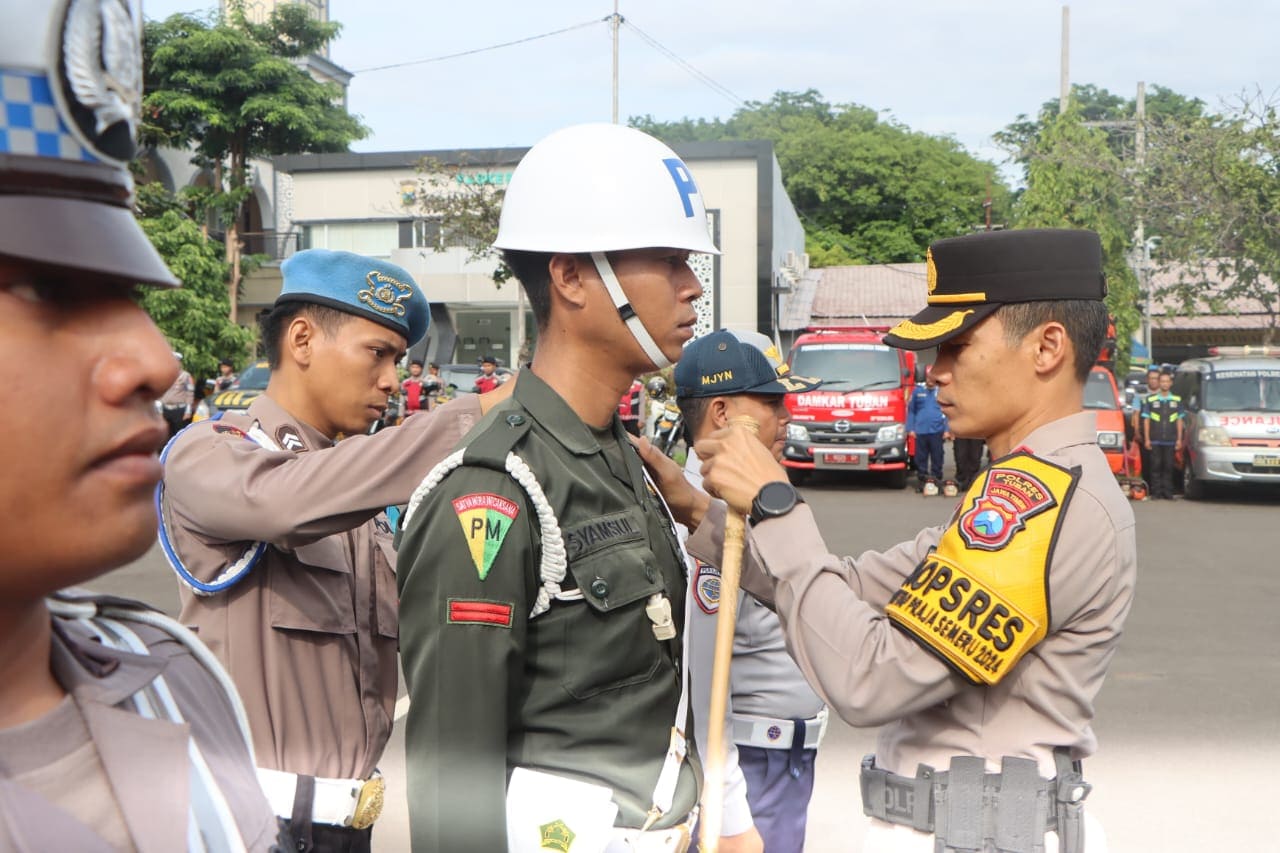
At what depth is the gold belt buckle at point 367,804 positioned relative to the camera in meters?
2.45

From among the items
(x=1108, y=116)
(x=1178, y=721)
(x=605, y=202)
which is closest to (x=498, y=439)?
(x=605, y=202)

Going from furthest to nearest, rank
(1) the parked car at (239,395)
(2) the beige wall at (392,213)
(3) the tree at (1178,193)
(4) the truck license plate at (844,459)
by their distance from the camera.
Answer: (2) the beige wall at (392,213), (3) the tree at (1178,193), (1) the parked car at (239,395), (4) the truck license plate at (844,459)

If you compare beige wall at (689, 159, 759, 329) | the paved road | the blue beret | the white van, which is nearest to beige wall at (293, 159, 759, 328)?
beige wall at (689, 159, 759, 329)

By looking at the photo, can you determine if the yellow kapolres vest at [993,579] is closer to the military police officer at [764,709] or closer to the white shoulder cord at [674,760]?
the white shoulder cord at [674,760]

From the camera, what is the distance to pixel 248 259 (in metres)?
32.0

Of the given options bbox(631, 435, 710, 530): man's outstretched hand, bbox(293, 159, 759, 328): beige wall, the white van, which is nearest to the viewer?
bbox(631, 435, 710, 530): man's outstretched hand

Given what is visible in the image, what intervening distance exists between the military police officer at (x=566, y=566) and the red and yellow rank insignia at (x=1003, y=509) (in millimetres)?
556

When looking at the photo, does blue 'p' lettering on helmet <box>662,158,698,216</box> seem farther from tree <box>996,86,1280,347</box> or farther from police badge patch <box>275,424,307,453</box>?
tree <box>996,86,1280,347</box>

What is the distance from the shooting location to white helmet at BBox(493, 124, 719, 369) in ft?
7.02

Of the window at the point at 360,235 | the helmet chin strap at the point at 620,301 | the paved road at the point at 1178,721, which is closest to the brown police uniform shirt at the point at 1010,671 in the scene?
the helmet chin strap at the point at 620,301

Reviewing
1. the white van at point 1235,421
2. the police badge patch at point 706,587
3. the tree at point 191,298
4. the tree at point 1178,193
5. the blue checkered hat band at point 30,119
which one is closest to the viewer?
the blue checkered hat band at point 30,119

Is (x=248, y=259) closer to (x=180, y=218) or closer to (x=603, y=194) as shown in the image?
(x=180, y=218)

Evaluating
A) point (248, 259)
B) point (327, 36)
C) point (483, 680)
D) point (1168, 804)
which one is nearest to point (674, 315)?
point (483, 680)

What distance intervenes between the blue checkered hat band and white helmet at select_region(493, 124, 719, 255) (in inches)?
52.3
